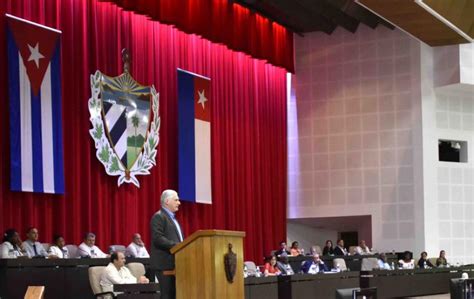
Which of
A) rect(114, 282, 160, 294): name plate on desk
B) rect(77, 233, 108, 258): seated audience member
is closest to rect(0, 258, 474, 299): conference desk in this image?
rect(77, 233, 108, 258): seated audience member

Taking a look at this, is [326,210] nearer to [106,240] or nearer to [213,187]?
[213,187]

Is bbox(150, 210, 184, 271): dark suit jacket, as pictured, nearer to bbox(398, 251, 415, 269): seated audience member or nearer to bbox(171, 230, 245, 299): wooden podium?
bbox(171, 230, 245, 299): wooden podium

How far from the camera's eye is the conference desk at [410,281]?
15828 millimetres

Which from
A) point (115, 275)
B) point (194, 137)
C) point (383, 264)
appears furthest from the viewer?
point (194, 137)

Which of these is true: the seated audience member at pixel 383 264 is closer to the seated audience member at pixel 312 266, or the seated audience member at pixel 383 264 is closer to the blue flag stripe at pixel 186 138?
the seated audience member at pixel 312 266

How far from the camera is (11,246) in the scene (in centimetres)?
1205

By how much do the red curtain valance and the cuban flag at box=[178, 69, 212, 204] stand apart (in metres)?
1.02

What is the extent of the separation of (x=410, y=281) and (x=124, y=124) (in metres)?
6.29

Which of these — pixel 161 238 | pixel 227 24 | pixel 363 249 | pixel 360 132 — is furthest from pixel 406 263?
pixel 161 238

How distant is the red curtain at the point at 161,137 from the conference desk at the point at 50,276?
2049 mm

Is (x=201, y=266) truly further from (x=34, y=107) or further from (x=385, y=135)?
(x=385, y=135)

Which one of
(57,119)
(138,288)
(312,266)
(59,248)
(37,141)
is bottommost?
(312,266)

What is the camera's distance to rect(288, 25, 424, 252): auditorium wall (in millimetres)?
21094

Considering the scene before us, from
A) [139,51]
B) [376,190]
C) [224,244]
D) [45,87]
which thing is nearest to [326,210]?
[376,190]
